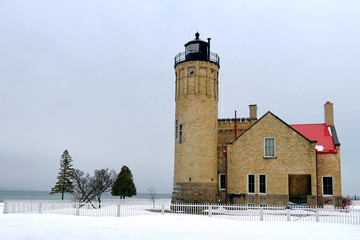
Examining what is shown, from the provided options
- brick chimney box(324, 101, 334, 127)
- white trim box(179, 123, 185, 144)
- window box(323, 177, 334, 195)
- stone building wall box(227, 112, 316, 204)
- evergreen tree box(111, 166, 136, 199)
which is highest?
brick chimney box(324, 101, 334, 127)

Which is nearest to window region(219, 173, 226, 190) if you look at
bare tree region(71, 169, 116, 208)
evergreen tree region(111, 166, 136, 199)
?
bare tree region(71, 169, 116, 208)

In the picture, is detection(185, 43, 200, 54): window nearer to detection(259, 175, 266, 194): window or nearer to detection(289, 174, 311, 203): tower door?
detection(259, 175, 266, 194): window

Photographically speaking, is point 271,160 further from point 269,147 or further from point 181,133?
point 181,133

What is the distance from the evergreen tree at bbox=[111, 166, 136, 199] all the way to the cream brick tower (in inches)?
1128

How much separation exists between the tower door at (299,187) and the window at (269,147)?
4525 mm

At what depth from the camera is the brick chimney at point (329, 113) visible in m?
31.8

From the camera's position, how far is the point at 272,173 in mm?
28047

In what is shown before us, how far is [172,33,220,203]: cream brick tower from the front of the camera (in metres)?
28.6

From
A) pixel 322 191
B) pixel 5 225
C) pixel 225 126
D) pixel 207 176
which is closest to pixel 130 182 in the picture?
pixel 225 126

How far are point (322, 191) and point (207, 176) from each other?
9.19 metres

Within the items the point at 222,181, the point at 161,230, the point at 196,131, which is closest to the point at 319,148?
the point at 222,181

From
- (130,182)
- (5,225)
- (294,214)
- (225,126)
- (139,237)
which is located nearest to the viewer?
(139,237)

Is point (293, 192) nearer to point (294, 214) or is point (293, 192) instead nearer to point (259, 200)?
point (259, 200)

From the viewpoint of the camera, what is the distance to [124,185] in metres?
56.9
